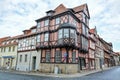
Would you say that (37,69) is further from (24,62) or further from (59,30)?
(59,30)

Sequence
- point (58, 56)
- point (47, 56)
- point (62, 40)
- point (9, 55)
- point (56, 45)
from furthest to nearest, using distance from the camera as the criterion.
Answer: point (9, 55) → point (47, 56) → point (56, 45) → point (58, 56) → point (62, 40)

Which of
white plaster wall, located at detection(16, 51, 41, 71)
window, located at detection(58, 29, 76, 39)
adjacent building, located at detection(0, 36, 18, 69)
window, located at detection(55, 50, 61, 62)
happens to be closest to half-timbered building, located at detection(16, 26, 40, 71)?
white plaster wall, located at detection(16, 51, 41, 71)

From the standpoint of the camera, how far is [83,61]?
89.2ft

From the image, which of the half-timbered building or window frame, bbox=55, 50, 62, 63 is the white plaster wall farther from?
window frame, bbox=55, 50, 62, 63

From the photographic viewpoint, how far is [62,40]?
21.0m

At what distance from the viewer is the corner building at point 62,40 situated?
819 inches

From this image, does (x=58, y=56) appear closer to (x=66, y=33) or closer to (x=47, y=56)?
(x=47, y=56)

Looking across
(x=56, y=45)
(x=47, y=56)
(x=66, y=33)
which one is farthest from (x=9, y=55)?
(x=66, y=33)

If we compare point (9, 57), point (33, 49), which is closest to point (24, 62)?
point (33, 49)

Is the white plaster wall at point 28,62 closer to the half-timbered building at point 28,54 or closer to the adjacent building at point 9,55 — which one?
the half-timbered building at point 28,54

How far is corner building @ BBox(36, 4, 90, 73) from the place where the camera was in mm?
20812

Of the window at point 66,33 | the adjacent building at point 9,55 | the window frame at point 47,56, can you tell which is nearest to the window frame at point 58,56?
the window frame at point 47,56

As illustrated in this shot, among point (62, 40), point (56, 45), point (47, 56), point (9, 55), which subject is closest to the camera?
point (62, 40)

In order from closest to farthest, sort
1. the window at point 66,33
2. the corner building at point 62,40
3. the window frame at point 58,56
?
the corner building at point 62,40 < the window at point 66,33 < the window frame at point 58,56
